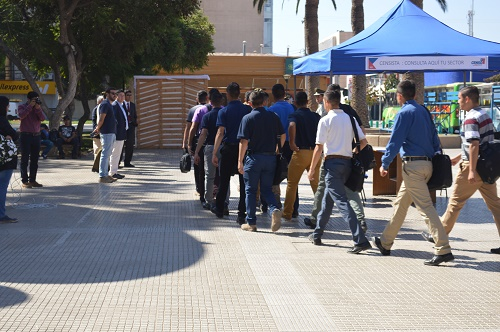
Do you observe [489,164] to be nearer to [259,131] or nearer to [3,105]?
[259,131]

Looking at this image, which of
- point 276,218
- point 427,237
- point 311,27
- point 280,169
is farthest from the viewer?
point 311,27

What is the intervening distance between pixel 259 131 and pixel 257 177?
60 cm

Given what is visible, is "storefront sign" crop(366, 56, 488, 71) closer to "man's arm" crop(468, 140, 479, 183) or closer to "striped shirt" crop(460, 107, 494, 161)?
"striped shirt" crop(460, 107, 494, 161)

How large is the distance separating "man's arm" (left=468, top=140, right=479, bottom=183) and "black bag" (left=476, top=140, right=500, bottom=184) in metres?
0.07

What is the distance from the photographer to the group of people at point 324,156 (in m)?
8.31

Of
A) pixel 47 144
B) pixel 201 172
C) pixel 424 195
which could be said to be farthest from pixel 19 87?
pixel 424 195

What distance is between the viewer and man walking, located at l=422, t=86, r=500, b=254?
838 cm

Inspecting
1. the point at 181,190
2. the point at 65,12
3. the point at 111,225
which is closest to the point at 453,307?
the point at 111,225

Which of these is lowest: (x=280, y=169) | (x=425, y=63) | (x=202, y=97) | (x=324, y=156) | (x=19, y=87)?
(x=280, y=169)

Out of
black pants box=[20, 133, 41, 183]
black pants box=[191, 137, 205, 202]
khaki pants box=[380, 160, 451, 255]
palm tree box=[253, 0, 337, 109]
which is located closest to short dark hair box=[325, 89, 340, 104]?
khaki pants box=[380, 160, 451, 255]

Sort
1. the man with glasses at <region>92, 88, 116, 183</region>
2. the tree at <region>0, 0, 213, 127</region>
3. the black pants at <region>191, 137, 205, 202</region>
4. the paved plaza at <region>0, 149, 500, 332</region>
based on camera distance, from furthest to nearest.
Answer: the tree at <region>0, 0, 213, 127</region>, the man with glasses at <region>92, 88, 116, 183</region>, the black pants at <region>191, 137, 205, 202</region>, the paved plaza at <region>0, 149, 500, 332</region>

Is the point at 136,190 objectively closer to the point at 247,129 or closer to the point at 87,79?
the point at 247,129

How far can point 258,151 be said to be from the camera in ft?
33.8

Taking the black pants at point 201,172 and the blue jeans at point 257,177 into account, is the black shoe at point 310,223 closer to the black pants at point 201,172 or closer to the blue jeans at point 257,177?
the blue jeans at point 257,177
